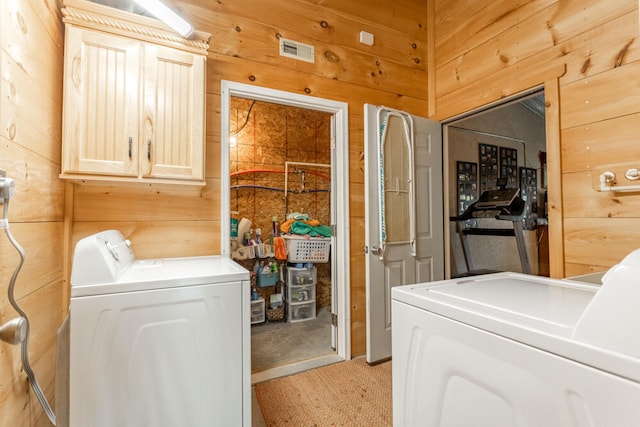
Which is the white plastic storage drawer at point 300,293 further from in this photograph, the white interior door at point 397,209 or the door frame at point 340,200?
the white interior door at point 397,209

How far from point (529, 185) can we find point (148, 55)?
4.40m

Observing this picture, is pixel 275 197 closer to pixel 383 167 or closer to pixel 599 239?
pixel 383 167

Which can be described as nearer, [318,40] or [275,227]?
[318,40]

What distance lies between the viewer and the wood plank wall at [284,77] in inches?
72.6

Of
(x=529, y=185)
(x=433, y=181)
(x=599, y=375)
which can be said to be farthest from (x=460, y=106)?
(x=599, y=375)

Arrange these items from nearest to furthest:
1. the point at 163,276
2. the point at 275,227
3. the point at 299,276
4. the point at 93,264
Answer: the point at 93,264 → the point at 163,276 → the point at 299,276 → the point at 275,227

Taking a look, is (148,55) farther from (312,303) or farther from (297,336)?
(312,303)

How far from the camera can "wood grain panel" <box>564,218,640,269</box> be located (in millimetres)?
1575

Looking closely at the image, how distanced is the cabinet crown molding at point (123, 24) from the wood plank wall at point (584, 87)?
6.97 feet

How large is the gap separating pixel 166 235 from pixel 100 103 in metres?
0.81

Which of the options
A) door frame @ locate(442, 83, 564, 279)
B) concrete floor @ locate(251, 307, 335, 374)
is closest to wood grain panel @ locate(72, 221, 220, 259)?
concrete floor @ locate(251, 307, 335, 374)

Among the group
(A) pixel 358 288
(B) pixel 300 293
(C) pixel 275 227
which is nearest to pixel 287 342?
(B) pixel 300 293

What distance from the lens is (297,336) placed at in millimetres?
2984

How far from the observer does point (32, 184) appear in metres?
1.28
